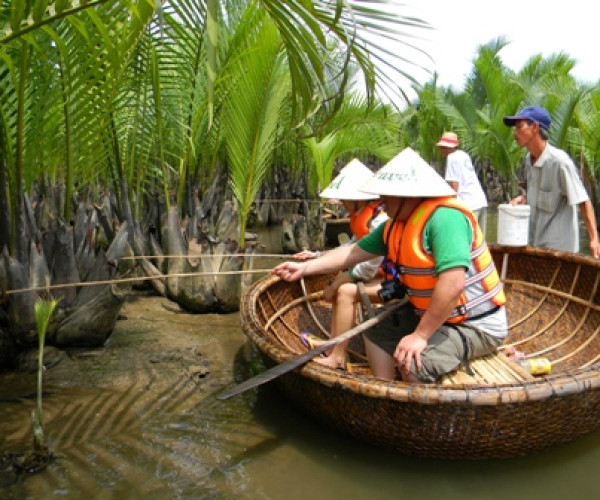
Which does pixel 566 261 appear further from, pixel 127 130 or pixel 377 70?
pixel 127 130

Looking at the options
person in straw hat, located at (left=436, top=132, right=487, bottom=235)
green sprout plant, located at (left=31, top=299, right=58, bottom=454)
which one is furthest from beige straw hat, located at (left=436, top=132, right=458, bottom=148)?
green sprout plant, located at (left=31, top=299, right=58, bottom=454)

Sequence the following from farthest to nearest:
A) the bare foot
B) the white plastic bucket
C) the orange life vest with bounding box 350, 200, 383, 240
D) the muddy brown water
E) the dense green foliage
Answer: the white plastic bucket → the orange life vest with bounding box 350, 200, 383, 240 → the bare foot → the muddy brown water → the dense green foliage

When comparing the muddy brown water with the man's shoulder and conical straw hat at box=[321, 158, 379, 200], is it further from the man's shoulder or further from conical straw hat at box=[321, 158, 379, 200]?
the man's shoulder

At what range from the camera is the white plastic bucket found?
14.1ft

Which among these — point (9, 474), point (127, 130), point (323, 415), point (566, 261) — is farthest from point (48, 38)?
point (566, 261)

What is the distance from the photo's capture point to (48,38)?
306cm

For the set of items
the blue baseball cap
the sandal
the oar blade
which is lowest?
the sandal

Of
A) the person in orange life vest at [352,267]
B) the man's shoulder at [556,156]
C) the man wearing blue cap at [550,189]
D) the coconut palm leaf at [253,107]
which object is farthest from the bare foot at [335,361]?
the coconut palm leaf at [253,107]

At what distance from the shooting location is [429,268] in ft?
8.83

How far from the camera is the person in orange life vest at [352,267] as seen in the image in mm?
3467

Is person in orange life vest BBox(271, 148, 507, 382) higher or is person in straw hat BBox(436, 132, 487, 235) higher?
person in straw hat BBox(436, 132, 487, 235)

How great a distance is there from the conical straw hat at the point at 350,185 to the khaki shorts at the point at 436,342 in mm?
882

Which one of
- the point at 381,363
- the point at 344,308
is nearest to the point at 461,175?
the point at 344,308

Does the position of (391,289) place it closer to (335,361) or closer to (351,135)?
(335,361)
